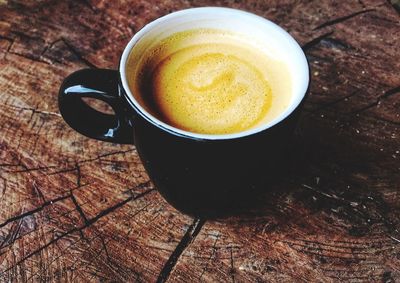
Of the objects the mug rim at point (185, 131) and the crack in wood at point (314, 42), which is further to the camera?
the crack in wood at point (314, 42)

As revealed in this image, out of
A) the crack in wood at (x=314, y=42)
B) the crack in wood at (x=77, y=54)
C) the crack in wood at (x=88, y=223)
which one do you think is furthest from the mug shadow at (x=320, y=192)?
the crack in wood at (x=77, y=54)

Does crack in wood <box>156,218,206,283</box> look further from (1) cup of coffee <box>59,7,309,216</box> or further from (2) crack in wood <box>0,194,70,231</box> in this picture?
(2) crack in wood <box>0,194,70,231</box>

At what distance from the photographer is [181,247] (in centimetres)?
101

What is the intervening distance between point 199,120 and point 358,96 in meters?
0.43

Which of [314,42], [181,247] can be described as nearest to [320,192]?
[181,247]

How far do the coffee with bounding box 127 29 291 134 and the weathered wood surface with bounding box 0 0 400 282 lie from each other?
186 mm

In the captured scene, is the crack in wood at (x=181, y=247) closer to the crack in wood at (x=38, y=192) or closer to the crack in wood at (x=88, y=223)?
the crack in wood at (x=88, y=223)

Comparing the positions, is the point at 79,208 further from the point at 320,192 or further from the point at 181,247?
the point at 320,192

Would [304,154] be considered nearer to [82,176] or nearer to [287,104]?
[287,104]

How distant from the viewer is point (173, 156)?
2.89 ft

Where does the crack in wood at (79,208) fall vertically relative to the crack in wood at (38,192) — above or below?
below

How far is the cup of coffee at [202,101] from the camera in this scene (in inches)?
33.9

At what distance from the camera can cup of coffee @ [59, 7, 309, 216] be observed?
33.9 inches

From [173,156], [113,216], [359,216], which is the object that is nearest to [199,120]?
[173,156]
